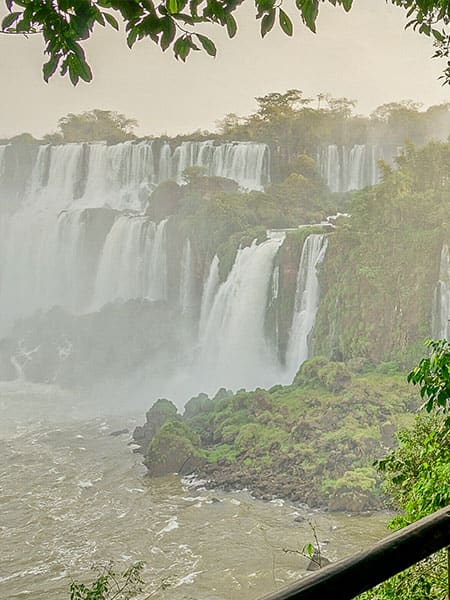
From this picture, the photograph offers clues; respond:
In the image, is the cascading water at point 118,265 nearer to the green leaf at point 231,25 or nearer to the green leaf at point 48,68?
the green leaf at point 231,25

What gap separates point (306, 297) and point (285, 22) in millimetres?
14204

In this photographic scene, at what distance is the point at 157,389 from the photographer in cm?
1689

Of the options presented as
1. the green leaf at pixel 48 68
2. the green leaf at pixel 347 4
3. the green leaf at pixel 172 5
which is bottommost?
the green leaf at pixel 48 68

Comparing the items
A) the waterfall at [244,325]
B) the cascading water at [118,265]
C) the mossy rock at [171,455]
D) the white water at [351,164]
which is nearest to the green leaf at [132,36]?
the mossy rock at [171,455]

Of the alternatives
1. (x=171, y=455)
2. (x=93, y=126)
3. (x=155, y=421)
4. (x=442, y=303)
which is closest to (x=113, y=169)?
(x=93, y=126)

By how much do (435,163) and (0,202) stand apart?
1937 cm

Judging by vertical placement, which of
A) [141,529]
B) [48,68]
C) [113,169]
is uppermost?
[113,169]

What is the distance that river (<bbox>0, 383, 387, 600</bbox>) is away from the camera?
6812 mm

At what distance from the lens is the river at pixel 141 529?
6812 mm

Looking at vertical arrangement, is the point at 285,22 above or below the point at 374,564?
above

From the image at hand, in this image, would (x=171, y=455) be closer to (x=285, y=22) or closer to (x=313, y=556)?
(x=313, y=556)

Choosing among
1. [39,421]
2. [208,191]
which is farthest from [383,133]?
[39,421]

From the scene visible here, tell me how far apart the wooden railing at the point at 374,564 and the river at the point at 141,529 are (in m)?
5.37

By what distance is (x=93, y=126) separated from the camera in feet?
94.2
